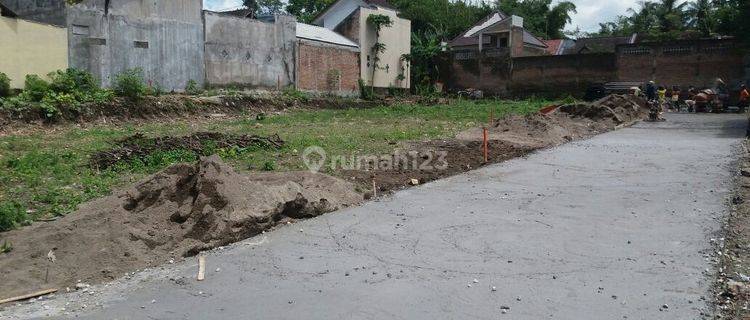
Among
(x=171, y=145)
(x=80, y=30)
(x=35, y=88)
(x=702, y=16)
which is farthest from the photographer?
(x=702, y=16)

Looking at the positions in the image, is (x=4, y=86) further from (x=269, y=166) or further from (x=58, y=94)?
(x=269, y=166)

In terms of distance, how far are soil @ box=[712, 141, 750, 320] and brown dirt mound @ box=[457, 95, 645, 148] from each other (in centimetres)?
665

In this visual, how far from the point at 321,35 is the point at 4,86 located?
19715 mm

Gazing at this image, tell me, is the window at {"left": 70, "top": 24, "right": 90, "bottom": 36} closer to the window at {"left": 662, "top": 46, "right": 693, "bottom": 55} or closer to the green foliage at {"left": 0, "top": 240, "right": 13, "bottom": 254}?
the green foliage at {"left": 0, "top": 240, "right": 13, "bottom": 254}

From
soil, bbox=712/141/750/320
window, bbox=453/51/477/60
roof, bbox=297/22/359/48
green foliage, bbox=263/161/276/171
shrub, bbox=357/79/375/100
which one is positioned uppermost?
roof, bbox=297/22/359/48

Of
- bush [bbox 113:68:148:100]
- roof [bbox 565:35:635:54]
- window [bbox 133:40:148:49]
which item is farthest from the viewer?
roof [bbox 565:35:635:54]

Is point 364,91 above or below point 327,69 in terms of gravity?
below

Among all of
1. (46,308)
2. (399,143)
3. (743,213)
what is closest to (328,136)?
(399,143)

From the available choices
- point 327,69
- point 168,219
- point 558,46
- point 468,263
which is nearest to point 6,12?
point 168,219

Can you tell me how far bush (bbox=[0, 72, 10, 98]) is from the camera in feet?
56.1

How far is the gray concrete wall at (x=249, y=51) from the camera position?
86.8 feet

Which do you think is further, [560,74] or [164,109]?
[560,74]

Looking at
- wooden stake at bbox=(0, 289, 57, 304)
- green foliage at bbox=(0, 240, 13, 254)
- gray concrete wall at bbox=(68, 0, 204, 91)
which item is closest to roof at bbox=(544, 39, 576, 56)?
gray concrete wall at bbox=(68, 0, 204, 91)

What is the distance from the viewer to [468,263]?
5910 millimetres
